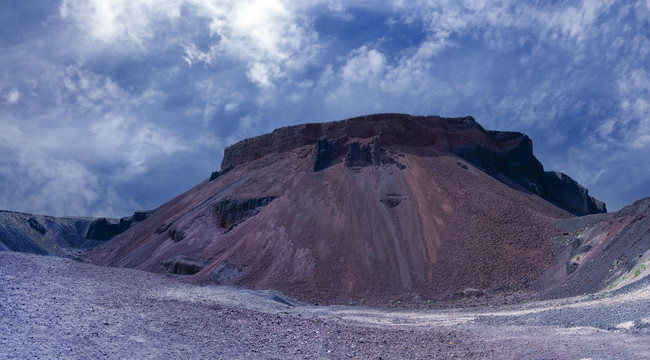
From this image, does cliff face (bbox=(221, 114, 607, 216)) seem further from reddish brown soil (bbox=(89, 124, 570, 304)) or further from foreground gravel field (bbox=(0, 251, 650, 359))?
foreground gravel field (bbox=(0, 251, 650, 359))

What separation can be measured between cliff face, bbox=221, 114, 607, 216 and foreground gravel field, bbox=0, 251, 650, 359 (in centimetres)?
2870

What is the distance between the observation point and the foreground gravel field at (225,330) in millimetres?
9656

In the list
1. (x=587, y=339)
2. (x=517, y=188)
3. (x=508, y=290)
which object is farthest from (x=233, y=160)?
(x=587, y=339)

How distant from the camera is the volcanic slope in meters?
30.4

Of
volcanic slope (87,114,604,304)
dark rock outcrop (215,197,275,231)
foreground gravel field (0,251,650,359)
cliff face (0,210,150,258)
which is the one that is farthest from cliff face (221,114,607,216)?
foreground gravel field (0,251,650,359)

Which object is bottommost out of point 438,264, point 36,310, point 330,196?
point 36,310

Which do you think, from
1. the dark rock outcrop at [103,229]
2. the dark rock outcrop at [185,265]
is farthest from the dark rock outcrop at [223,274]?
the dark rock outcrop at [103,229]

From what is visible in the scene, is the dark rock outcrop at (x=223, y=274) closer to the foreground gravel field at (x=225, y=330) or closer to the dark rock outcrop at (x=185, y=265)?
the dark rock outcrop at (x=185, y=265)

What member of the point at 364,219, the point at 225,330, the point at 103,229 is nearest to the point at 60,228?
the point at 103,229

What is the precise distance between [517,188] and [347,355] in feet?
141

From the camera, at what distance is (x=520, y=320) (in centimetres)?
1518

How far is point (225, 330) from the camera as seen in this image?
12.5 metres

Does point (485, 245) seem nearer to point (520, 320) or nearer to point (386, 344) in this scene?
point (520, 320)

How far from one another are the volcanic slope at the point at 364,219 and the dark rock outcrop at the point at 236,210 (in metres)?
0.12
